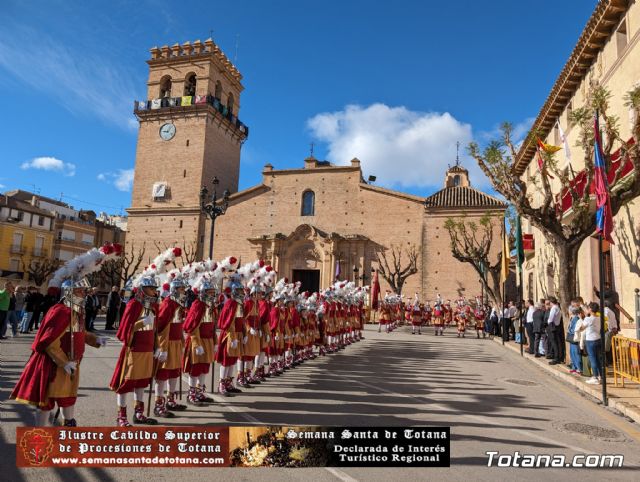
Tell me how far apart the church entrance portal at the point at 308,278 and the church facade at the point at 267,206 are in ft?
0.29

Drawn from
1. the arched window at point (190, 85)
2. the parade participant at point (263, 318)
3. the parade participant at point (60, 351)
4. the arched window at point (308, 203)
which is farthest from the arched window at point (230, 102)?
the parade participant at point (60, 351)

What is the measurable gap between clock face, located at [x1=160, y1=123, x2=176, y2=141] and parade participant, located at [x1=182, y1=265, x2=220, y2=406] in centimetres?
3698

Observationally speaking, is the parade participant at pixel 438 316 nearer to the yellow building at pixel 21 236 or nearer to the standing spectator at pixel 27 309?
the standing spectator at pixel 27 309

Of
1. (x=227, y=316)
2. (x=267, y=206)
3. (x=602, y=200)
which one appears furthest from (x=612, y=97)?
(x=267, y=206)

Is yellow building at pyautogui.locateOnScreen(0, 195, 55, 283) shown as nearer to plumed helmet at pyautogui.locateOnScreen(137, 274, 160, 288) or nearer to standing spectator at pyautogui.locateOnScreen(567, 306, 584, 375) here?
plumed helmet at pyautogui.locateOnScreen(137, 274, 160, 288)

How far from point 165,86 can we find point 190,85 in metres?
2.79

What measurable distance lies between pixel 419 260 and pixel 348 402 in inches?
1108

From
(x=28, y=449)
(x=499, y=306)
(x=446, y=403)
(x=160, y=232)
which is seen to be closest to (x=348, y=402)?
(x=446, y=403)

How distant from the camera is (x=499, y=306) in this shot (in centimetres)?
2378

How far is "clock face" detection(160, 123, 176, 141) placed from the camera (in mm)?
41156

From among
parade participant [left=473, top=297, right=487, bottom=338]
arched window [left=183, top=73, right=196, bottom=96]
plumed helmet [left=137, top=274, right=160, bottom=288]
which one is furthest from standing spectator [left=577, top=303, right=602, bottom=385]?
arched window [left=183, top=73, right=196, bottom=96]

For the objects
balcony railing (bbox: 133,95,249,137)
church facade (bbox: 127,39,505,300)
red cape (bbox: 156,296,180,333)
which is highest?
balcony railing (bbox: 133,95,249,137)

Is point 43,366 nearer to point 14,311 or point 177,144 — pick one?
point 14,311

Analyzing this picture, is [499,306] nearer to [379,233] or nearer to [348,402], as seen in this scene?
[379,233]
